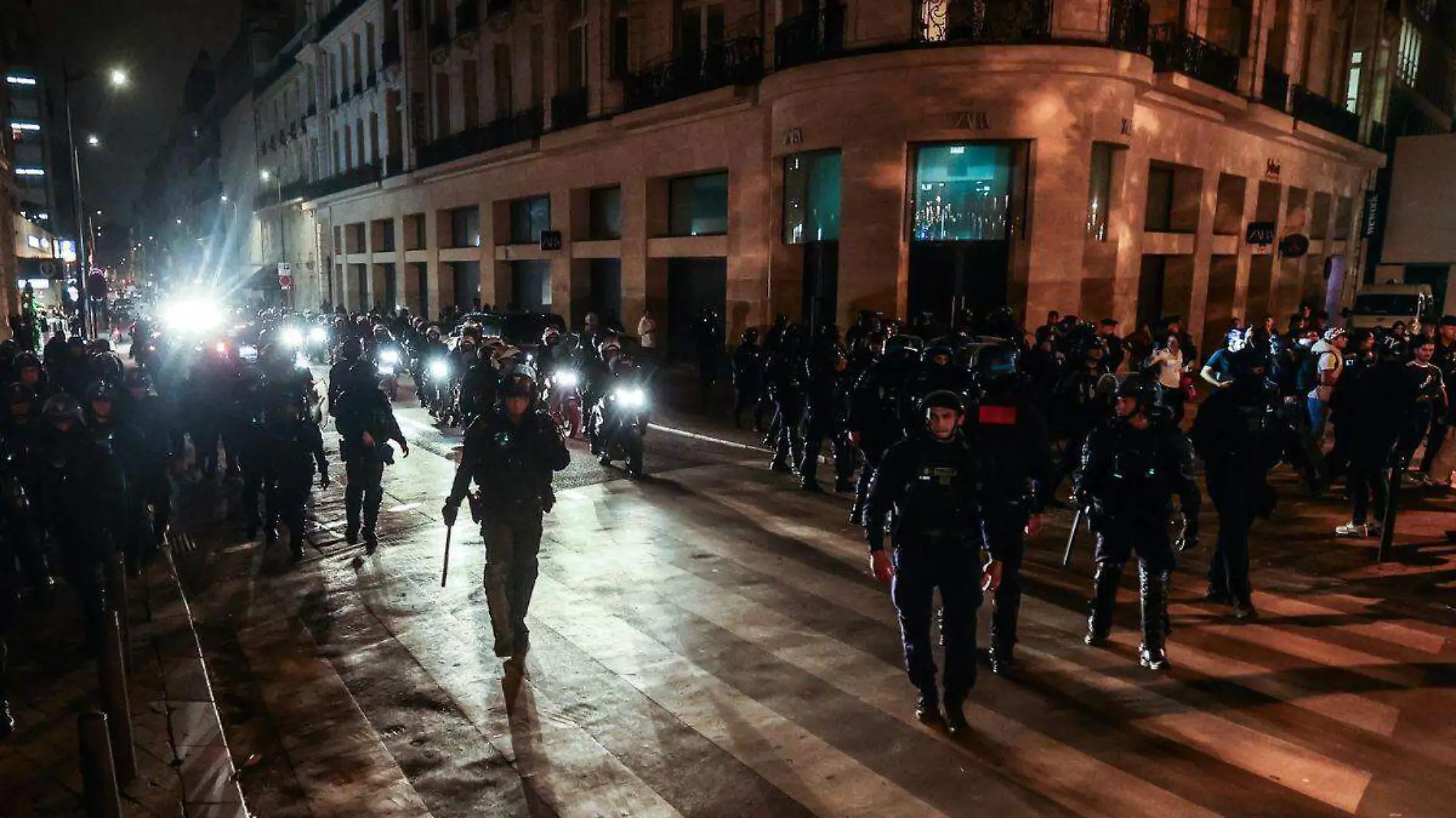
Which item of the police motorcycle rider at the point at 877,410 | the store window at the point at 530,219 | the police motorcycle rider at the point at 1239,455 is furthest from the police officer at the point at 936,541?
the store window at the point at 530,219

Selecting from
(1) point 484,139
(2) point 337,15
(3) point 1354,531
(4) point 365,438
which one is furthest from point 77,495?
(2) point 337,15

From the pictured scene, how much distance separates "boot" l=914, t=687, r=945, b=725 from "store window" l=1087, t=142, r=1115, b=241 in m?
15.5

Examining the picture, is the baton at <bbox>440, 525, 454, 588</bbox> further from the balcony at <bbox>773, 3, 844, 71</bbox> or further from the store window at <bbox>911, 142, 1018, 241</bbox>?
the balcony at <bbox>773, 3, 844, 71</bbox>

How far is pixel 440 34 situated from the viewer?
119 feet

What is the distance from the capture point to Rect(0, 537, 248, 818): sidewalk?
4.71 metres

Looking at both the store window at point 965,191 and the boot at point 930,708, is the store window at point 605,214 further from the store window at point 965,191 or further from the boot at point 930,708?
the boot at point 930,708

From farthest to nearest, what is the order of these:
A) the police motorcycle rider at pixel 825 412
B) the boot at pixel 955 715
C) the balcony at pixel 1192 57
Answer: the balcony at pixel 1192 57 → the police motorcycle rider at pixel 825 412 → the boot at pixel 955 715

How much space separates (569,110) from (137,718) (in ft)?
81.6

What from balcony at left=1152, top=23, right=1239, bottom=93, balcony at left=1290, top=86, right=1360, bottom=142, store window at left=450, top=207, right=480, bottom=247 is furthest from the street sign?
store window at left=450, top=207, right=480, bottom=247

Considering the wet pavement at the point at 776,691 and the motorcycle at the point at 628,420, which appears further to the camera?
the motorcycle at the point at 628,420

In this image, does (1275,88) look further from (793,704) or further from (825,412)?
(793,704)

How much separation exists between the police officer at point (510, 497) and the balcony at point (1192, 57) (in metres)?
17.8

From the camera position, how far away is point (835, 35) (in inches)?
740

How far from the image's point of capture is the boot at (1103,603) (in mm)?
6415
